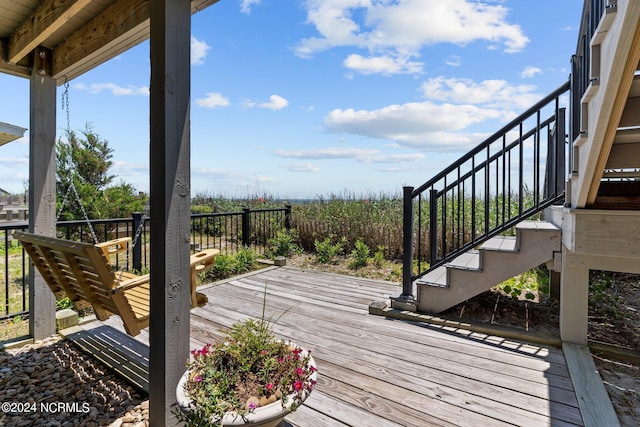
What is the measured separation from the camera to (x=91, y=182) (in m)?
7.61

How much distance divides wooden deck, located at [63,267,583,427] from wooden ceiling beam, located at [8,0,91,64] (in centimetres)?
227

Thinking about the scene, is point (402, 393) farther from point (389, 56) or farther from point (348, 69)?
point (348, 69)

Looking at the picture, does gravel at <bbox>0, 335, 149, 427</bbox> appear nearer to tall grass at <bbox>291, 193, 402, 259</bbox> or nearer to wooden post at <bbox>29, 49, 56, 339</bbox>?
wooden post at <bbox>29, 49, 56, 339</bbox>

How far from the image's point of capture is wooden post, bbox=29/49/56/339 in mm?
2516

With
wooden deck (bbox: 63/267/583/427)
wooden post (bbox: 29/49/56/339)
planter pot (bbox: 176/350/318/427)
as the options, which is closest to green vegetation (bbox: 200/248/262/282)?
wooden deck (bbox: 63/267/583/427)

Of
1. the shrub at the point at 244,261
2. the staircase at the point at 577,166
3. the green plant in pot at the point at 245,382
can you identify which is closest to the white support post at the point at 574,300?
the staircase at the point at 577,166

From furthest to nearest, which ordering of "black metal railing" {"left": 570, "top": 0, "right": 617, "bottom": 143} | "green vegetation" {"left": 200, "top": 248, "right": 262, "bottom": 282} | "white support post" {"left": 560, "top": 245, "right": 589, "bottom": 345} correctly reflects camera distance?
"green vegetation" {"left": 200, "top": 248, "right": 262, "bottom": 282} → "white support post" {"left": 560, "top": 245, "right": 589, "bottom": 345} → "black metal railing" {"left": 570, "top": 0, "right": 617, "bottom": 143}

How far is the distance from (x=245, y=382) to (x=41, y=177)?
255cm

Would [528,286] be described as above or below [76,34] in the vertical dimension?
below

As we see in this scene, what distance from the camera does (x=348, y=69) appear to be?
23.3 ft

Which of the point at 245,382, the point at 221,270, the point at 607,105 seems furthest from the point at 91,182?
the point at 607,105

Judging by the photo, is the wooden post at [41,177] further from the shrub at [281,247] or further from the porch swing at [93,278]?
the shrub at [281,247]

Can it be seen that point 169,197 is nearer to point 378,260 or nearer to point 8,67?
point 8,67

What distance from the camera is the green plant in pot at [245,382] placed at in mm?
1155
